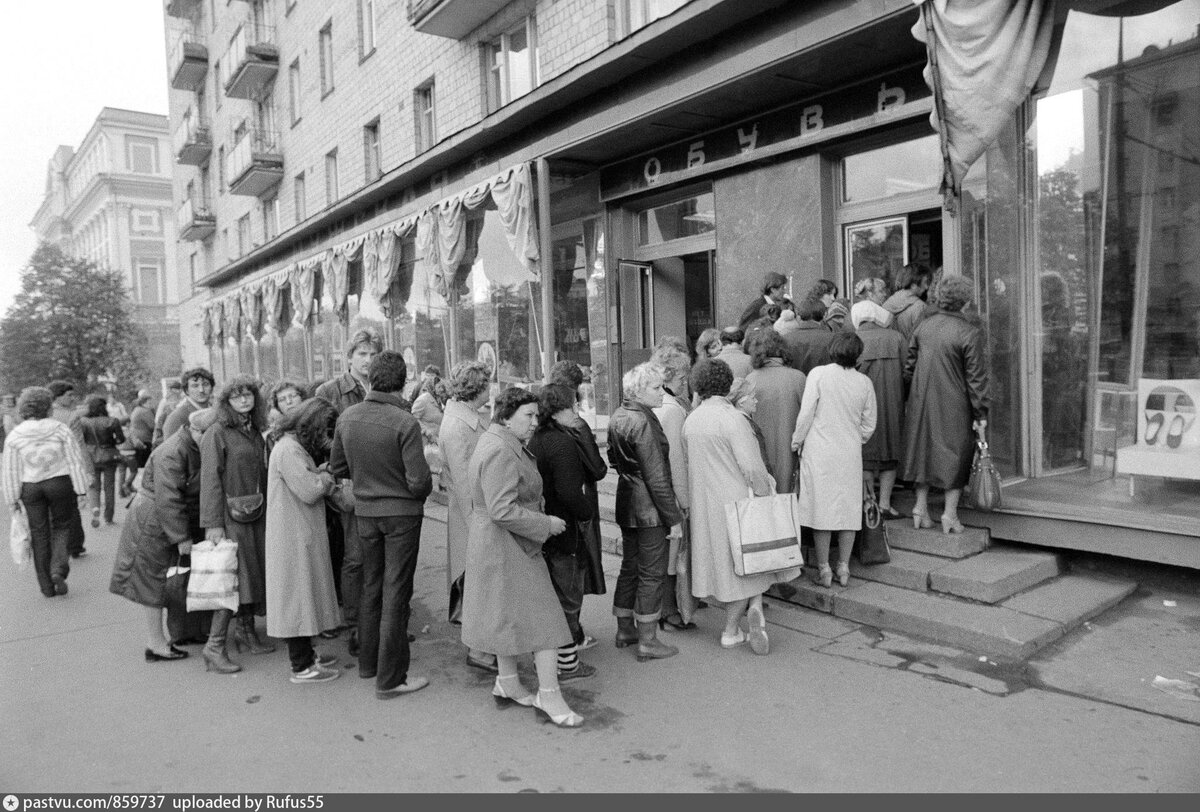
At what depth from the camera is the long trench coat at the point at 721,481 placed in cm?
490

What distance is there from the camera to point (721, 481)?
4.93 m

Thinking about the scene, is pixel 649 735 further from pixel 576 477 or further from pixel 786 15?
pixel 786 15

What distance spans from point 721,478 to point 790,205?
4571mm

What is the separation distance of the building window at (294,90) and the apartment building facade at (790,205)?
18.7 feet

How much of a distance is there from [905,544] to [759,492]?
181cm

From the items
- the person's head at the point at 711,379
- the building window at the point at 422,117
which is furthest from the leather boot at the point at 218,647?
the building window at the point at 422,117

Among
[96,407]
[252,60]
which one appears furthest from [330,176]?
[96,407]

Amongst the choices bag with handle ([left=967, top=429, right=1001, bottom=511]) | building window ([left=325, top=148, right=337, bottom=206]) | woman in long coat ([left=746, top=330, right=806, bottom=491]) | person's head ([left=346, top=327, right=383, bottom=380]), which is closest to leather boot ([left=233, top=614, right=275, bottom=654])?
person's head ([left=346, top=327, right=383, bottom=380])

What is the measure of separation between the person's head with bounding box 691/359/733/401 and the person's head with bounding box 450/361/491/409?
1.27 m

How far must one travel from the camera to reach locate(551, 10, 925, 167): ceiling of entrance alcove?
666 centimetres

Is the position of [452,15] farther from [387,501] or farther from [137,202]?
[137,202]

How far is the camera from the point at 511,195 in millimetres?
10242

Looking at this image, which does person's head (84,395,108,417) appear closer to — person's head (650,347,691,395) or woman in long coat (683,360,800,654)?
person's head (650,347,691,395)

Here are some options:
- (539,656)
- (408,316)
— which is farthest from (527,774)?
(408,316)
